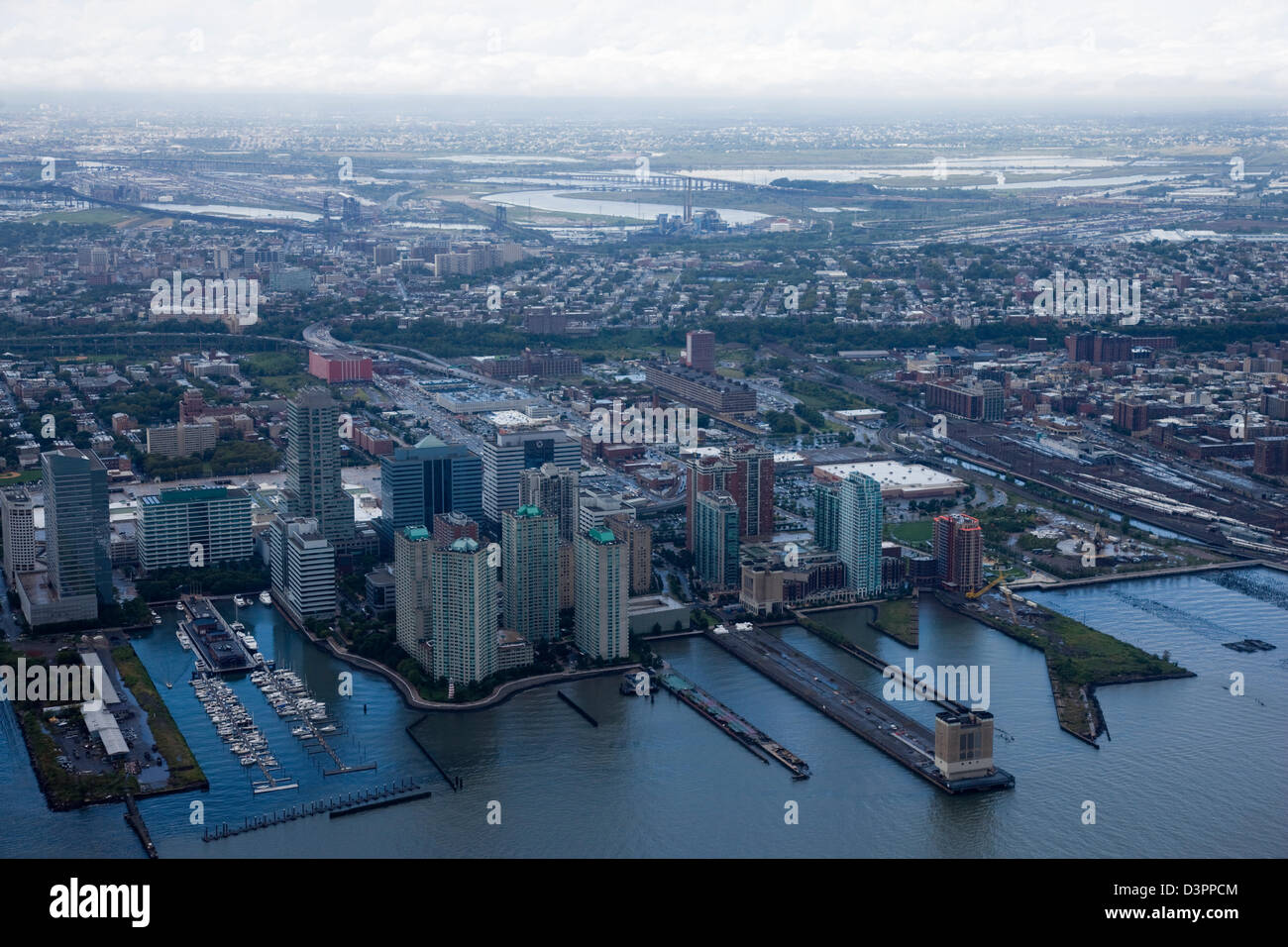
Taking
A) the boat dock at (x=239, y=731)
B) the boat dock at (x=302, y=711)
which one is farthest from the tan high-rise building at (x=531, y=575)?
the boat dock at (x=239, y=731)

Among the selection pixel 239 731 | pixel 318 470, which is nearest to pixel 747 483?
pixel 318 470

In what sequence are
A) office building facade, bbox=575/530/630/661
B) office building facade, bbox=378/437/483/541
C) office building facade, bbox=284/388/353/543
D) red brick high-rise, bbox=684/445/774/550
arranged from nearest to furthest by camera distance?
office building facade, bbox=575/530/630/661 < office building facade, bbox=284/388/353/543 < office building facade, bbox=378/437/483/541 < red brick high-rise, bbox=684/445/774/550

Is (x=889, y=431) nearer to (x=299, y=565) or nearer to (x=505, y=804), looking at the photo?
(x=299, y=565)

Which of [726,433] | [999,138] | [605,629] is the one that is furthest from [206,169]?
[605,629]

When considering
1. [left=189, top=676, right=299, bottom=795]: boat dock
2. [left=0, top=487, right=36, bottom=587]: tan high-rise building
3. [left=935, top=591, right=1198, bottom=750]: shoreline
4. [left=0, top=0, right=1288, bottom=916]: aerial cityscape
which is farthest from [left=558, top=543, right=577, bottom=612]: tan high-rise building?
[left=0, top=487, right=36, bottom=587]: tan high-rise building

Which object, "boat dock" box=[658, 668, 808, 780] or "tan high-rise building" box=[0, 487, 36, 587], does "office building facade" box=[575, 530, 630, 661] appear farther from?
"tan high-rise building" box=[0, 487, 36, 587]

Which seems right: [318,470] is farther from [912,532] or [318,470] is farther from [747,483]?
[912,532]
